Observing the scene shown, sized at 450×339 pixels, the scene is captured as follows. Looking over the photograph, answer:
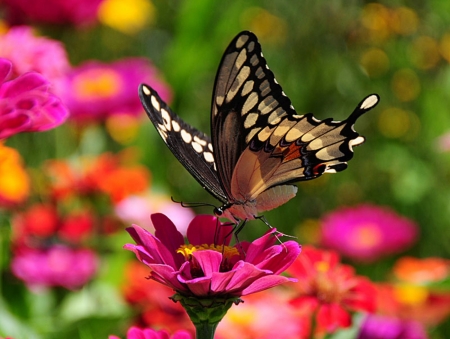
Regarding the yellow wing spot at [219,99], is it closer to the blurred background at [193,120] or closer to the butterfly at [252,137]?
the butterfly at [252,137]

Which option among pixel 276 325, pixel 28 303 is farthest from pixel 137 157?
pixel 276 325

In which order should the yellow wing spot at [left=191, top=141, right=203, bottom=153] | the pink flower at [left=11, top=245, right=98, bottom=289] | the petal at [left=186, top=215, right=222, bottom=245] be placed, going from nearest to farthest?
1. the petal at [left=186, top=215, right=222, bottom=245]
2. the yellow wing spot at [left=191, top=141, right=203, bottom=153]
3. the pink flower at [left=11, top=245, right=98, bottom=289]

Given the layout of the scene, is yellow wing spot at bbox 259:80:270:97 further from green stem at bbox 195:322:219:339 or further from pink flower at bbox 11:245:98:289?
pink flower at bbox 11:245:98:289

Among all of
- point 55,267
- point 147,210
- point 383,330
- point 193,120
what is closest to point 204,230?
point 383,330

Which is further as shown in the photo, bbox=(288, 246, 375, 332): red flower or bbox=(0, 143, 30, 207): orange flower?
bbox=(0, 143, 30, 207): orange flower

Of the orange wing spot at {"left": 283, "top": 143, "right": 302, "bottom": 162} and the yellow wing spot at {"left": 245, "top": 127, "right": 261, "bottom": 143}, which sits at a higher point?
the yellow wing spot at {"left": 245, "top": 127, "right": 261, "bottom": 143}

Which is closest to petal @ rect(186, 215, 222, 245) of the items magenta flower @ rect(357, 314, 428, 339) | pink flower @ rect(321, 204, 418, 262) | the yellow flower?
magenta flower @ rect(357, 314, 428, 339)

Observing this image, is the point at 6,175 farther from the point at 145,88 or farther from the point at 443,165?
the point at 443,165
